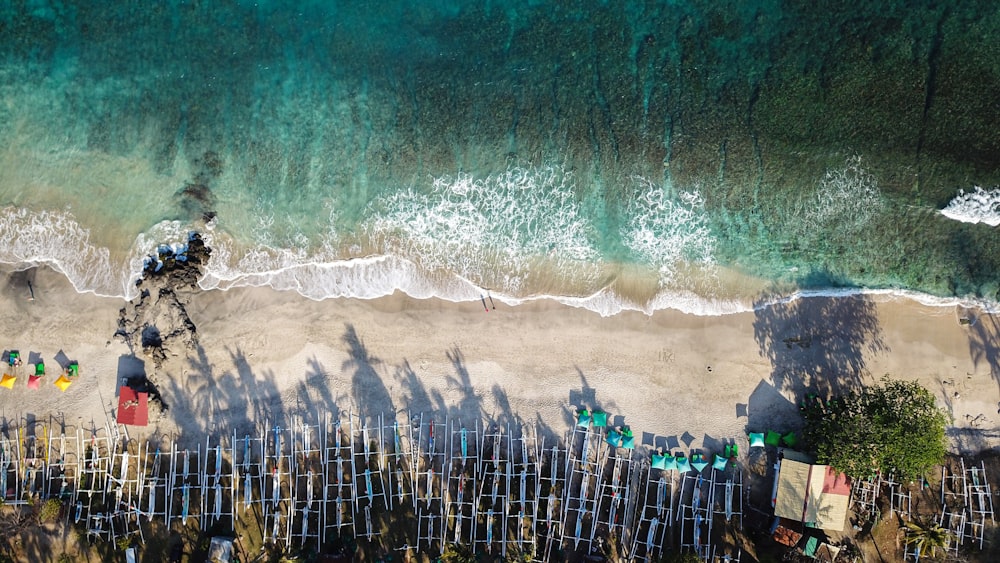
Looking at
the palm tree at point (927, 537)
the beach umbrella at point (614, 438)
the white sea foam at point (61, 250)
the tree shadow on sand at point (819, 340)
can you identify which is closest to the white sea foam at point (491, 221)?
the beach umbrella at point (614, 438)

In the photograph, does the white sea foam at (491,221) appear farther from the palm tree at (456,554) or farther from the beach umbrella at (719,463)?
the palm tree at (456,554)

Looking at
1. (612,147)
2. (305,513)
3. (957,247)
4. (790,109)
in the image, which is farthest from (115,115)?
(957,247)

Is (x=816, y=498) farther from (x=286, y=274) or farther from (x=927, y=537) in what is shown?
(x=286, y=274)

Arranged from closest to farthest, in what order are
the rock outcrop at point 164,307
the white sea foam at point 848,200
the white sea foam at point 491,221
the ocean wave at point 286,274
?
the rock outcrop at point 164,307, the ocean wave at point 286,274, the white sea foam at point 848,200, the white sea foam at point 491,221

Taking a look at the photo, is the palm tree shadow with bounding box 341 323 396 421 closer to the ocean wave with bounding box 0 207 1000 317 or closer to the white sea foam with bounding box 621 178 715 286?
the ocean wave with bounding box 0 207 1000 317

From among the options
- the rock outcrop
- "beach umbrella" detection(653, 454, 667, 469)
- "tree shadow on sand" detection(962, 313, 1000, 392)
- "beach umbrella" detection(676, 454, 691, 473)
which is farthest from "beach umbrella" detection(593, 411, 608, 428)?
the rock outcrop

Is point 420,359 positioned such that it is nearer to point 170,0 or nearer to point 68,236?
point 68,236
